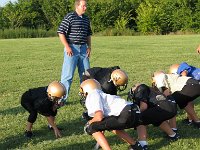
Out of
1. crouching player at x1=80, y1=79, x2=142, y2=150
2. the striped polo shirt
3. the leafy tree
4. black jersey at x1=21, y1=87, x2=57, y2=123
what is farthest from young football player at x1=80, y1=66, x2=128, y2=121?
the leafy tree

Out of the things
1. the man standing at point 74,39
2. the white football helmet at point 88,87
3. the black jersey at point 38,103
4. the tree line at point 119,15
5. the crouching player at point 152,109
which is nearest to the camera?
the white football helmet at point 88,87

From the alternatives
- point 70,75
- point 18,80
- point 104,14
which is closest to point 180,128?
point 70,75

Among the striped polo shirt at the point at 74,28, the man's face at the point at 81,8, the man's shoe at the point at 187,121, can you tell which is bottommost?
the man's shoe at the point at 187,121

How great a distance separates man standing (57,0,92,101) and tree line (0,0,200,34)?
42.6 metres

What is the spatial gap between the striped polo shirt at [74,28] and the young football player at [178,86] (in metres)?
2.14

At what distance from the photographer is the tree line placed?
50906 mm

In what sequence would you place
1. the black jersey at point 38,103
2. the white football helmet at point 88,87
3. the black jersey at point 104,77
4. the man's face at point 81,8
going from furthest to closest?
the man's face at point 81,8
the black jersey at point 104,77
the black jersey at point 38,103
the white football helmet at point 88,87

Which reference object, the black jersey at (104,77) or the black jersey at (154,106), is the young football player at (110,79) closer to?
the black jersey at (104,77)

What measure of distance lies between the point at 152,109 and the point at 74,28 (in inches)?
113

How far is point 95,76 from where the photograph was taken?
6344mm

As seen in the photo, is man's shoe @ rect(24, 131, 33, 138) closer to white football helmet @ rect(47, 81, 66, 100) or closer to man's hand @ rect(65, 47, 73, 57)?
white football helmet @ rect(47, 81, 66, 100)

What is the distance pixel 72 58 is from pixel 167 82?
7.37ft

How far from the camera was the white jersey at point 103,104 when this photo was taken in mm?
4637

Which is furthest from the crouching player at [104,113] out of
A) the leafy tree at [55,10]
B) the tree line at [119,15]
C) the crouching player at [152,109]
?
the leafy tree at [55,10]
